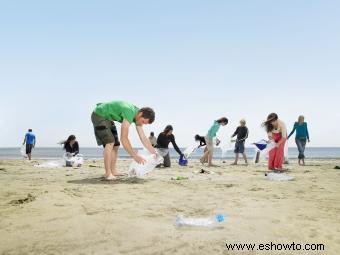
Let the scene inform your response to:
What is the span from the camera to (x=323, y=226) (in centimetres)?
323

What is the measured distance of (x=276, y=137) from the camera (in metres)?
9.15

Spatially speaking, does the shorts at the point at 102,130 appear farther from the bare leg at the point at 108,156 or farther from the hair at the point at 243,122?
the hair at the point at 243,122

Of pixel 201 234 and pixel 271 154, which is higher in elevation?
pixel 271 154

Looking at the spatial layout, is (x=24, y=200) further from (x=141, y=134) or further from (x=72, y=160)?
(x=72, y=160)

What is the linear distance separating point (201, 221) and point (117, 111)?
3.52m

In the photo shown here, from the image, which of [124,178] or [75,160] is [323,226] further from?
[75,160]

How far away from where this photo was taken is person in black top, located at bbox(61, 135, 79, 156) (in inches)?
429

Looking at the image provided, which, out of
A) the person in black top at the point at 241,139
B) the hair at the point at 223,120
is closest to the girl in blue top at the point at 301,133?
the person in black top at the point at 241,139

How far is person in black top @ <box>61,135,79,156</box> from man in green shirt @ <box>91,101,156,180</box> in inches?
178

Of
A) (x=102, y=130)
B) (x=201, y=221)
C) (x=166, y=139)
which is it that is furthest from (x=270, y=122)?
(x=201, y=221)

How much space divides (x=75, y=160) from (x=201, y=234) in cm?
861

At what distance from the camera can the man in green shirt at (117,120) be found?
6.02m

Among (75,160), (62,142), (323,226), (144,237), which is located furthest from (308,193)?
(62,142)

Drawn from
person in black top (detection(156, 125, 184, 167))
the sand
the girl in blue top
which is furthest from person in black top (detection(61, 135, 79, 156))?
the girl in blue top
